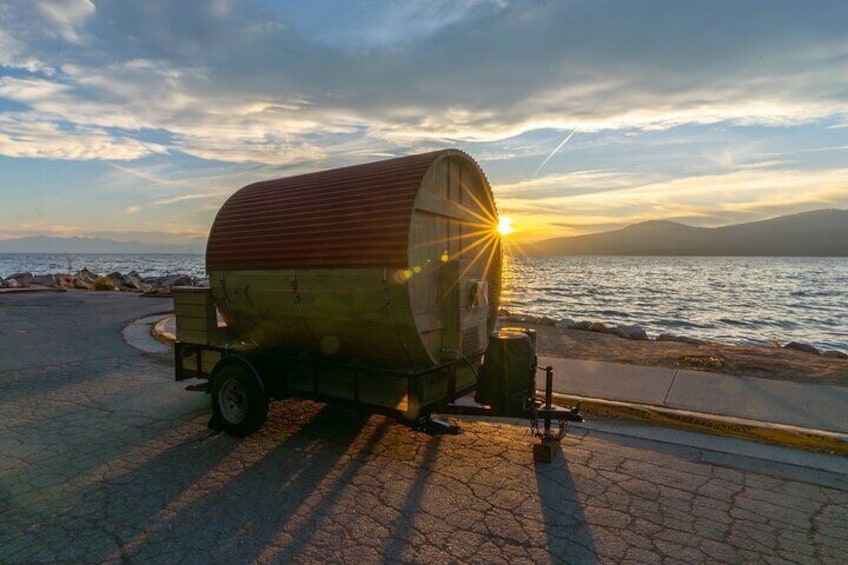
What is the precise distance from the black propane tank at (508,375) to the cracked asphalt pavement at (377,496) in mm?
614

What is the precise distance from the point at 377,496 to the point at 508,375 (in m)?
1.85

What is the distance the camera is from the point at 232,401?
6.78 m

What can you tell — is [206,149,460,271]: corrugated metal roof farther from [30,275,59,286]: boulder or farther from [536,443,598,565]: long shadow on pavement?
[30,275,59,286]: boulder

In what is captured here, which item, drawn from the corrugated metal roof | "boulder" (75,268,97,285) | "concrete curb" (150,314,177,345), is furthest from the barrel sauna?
"boulder" (75,268,97,285)

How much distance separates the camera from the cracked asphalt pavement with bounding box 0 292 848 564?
407 centimetres

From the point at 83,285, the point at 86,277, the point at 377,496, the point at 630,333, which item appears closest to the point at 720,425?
the point at 377,496

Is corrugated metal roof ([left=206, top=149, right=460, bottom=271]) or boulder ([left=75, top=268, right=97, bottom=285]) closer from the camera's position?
corrugated metal roof ([left=206, top=149, right=460, bottom=271])

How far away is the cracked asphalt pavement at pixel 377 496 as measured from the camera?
407cm

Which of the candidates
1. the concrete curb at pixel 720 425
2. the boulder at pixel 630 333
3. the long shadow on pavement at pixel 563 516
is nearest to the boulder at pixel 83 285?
the boulder at pixel 630 333

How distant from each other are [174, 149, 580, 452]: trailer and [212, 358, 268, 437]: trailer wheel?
0.06 ft

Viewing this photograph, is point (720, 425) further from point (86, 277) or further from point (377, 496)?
point (86, 277)

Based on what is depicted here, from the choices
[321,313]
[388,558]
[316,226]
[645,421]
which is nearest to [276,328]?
[321,313]

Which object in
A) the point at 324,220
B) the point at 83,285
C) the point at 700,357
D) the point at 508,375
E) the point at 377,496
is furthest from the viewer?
the point at 83,285

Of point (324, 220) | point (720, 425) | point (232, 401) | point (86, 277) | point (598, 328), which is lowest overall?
point (598, 328)
